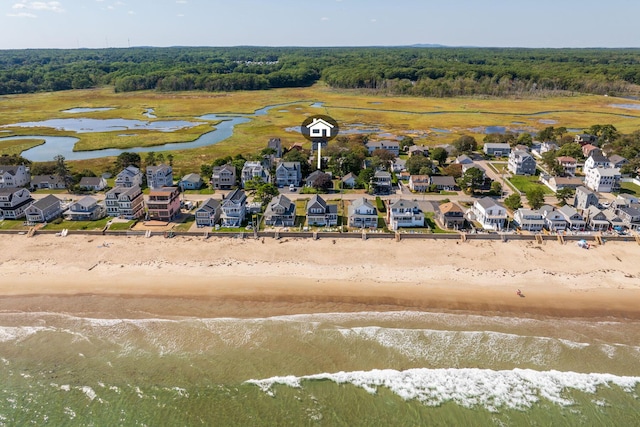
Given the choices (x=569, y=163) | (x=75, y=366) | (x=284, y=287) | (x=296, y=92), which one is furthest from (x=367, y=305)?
(x=296, y=92)

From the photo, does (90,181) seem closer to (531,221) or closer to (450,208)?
(450,208)

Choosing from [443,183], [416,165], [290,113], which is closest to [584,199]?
[443,183]

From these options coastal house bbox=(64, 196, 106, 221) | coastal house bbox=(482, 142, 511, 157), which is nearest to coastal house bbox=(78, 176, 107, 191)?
coastal house bbox=(64, 196, 106, 221)

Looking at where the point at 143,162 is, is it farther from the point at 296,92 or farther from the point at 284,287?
the point at 296,92

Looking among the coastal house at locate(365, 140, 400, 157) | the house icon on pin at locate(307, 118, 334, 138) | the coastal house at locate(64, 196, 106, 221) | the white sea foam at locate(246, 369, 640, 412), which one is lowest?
the white sea foam at locate(246, 369, 640, 412)

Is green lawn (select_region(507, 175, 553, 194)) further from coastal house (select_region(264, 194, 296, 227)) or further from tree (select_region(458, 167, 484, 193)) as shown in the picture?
coastal house (select_region(264, 194, 296, 227))
